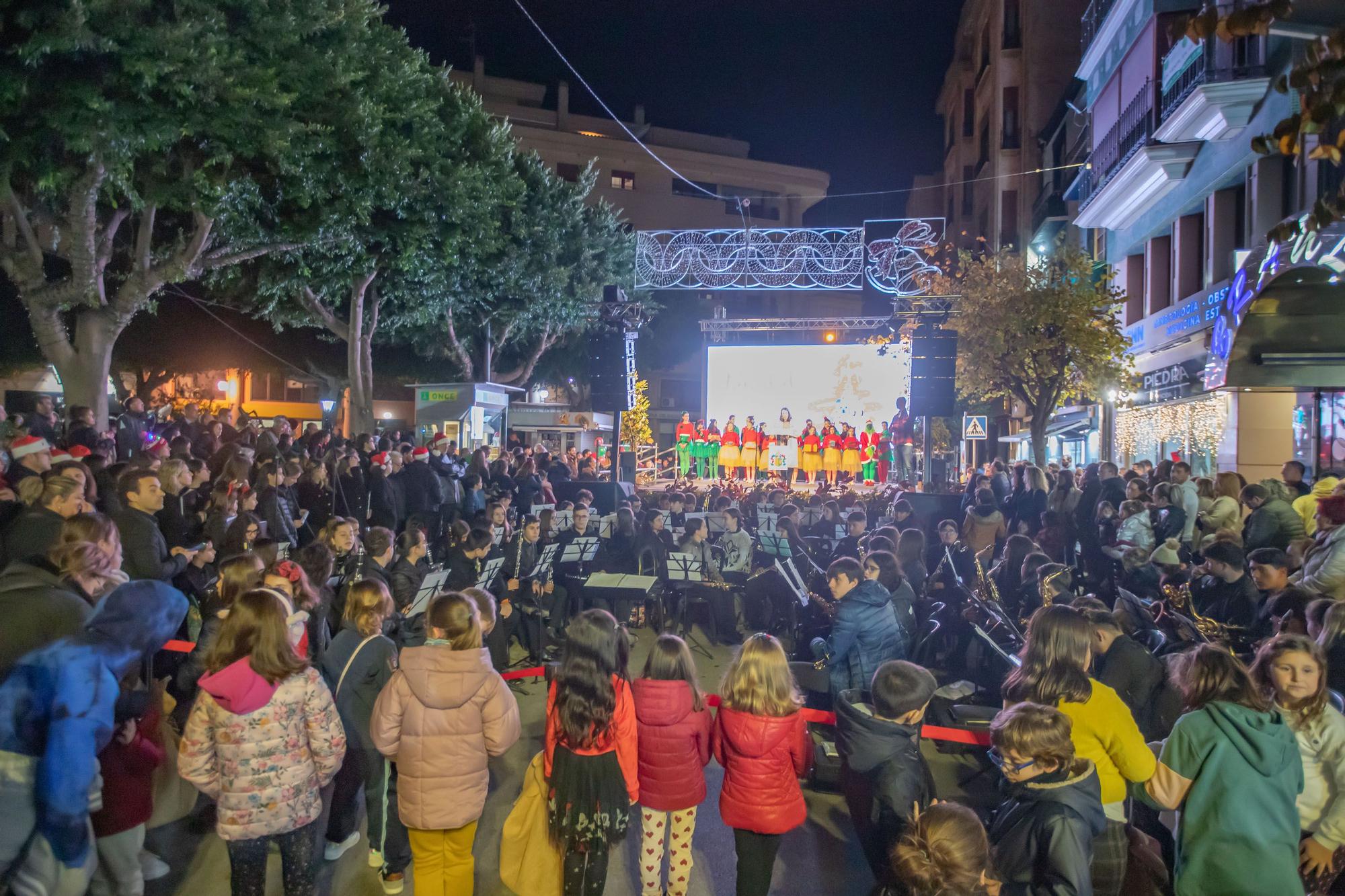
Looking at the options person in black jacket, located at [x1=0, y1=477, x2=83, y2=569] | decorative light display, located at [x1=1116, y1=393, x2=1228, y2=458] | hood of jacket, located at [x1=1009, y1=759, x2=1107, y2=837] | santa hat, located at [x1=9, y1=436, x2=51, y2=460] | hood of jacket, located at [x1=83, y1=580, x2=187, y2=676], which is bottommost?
hood of jacket, located at [x1=1009, y1=759, x2=1107, y2=837]

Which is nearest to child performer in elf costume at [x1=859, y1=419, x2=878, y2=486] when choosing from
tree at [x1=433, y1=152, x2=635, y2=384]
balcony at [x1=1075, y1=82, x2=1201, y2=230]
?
balcony at [x1=1075, y1=82, x2=1201, y2=230]

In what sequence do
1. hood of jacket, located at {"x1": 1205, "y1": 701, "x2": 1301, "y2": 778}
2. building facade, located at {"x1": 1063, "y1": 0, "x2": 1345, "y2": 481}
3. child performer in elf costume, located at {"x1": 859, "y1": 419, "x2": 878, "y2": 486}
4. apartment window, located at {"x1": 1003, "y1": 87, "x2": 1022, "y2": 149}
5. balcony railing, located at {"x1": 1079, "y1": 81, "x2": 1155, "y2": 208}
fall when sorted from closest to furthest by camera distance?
hood of jacket, located at {"x1": 1205, "y1": 701, "x2": 1301, "y2": 778}
building facade, located at {"x1": 1063, "y1": 0, "x2": 1345, "y2": 481}
balcony railing, located at {"x1": 1079, "y1": 81, "x2": 1155, "y2": 208}
child performer in elf costume, located at {"x1": 859, "y1": 419, "x2": 878, "y2": 486}
apartment window, located at {"x1": 1003, "y1": 87, "x2": 1022, "y2": 149}

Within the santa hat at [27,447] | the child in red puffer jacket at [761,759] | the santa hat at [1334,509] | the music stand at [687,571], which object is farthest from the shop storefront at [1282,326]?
the santa hat at [27,447]

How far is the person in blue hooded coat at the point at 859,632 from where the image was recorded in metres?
5.34

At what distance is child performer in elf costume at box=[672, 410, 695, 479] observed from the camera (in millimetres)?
24188

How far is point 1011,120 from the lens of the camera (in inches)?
1224

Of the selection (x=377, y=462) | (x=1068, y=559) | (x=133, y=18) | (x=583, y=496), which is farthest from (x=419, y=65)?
(x=1068, y=559)

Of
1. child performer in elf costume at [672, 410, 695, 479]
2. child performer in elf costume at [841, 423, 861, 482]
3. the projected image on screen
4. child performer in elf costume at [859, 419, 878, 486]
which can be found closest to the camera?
child performer in elf costume at [841, 423, 861, 482]

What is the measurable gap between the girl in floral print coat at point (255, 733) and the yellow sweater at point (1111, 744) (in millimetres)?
3212

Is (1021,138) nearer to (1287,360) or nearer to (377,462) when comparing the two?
(1287,360)

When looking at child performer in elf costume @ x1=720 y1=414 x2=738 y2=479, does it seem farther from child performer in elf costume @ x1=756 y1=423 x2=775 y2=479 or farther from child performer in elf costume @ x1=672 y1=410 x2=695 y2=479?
child performer in elf costume @ x1=672 y1=410 x2=695 y2=479

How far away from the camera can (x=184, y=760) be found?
136 inches

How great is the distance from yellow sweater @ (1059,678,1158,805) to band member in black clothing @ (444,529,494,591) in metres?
5.07

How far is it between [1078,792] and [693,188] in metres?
46.8
